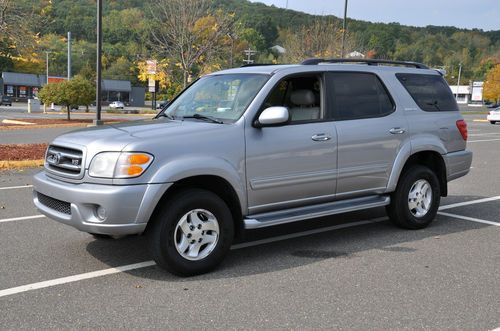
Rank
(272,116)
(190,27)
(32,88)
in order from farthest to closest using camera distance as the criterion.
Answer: (32,88) → (190,27) → (272,116)

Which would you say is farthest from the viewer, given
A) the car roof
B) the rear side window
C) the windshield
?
the rear side window

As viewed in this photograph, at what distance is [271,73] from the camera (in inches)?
205

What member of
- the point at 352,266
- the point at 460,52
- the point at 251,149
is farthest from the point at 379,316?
the point at 460,52

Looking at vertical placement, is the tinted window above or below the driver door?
above

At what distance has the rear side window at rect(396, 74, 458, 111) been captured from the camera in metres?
6.32

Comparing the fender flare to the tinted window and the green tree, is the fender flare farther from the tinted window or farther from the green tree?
the green tree

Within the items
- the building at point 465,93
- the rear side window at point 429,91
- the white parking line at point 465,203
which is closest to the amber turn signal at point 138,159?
the rear side window at point 429,91

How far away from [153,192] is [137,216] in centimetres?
23

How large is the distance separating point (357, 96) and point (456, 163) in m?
1.83

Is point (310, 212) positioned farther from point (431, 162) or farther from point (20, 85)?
point (20, 85)

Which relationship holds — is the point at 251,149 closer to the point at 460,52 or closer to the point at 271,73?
the point at 271,73

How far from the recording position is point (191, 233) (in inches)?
178

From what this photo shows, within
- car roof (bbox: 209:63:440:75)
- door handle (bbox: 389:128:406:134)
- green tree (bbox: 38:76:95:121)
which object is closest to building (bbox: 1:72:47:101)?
green tree (bbox: 38:76:95:121)

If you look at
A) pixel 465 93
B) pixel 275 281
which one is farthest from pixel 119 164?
pixel 465 93
